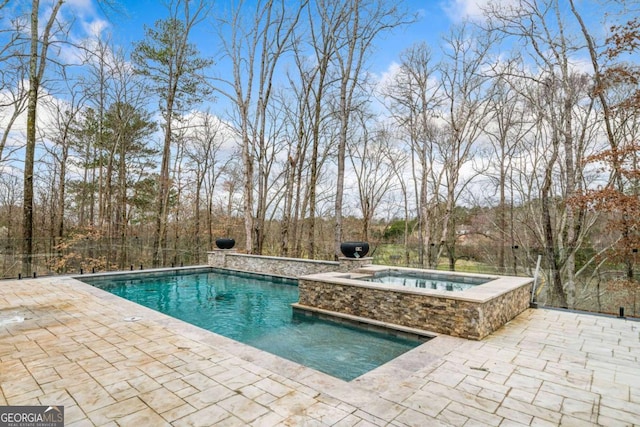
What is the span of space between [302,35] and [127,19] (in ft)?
21.6

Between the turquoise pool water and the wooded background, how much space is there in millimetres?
2464

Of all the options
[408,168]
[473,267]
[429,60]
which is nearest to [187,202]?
[408,168]

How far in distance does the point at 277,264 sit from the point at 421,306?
6048 millimetres

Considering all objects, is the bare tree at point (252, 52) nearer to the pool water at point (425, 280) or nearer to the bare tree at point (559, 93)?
the pool water at point (425, 280)

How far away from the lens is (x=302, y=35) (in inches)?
501

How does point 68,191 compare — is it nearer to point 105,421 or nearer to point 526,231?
point 105,421

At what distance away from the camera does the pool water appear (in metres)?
6.20

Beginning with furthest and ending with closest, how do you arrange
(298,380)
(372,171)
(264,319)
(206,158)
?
1. (206,158)
2. (372,171)
3. (264,319)
4. (298,380)

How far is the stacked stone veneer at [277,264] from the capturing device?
8.52 metres

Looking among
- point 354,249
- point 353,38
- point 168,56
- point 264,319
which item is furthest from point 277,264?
point 168,56

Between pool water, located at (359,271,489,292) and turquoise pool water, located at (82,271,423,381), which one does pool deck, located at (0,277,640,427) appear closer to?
turquoise pool water, located at (82,271,423,381)

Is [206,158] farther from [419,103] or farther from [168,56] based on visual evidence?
[419,103]

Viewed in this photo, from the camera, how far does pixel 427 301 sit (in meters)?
4.92

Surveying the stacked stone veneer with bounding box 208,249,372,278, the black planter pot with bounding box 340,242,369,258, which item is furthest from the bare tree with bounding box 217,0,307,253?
the black planter pot with bounding box 340,242,369,258
